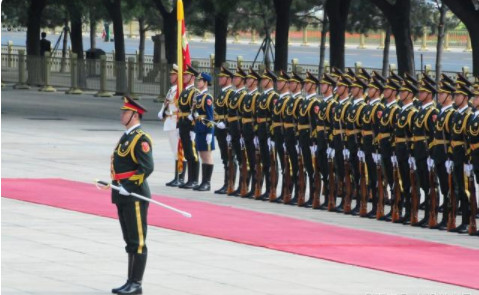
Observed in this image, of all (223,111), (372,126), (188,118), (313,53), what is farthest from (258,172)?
(313,53)

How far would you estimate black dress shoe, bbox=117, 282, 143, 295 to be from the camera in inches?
527

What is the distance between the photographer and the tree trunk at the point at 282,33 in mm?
41719

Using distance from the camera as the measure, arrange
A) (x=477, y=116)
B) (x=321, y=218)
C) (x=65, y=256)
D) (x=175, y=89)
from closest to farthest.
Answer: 1. (x=65, y=256)
2. (x=477, y=116)
3. (x=321, y=218)
4. (x=175, y=89)

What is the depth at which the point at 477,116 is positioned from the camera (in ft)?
59.9

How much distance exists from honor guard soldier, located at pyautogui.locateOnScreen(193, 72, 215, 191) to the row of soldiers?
0.38 feet

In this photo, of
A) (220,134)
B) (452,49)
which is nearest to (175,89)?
(220,134)

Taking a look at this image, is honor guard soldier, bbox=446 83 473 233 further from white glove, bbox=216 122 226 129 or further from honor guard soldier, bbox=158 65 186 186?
honor guard soldier, bbox=158 65 186 186

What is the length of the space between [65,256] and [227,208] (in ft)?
17.1

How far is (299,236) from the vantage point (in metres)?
17.8

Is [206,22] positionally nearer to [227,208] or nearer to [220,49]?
[220,49]

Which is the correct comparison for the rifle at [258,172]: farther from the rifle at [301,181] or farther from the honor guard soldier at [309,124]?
the honor guard soldier at [309,124]

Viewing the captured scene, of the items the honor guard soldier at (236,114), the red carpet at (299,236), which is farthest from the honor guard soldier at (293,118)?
the red carpet at (299,236)

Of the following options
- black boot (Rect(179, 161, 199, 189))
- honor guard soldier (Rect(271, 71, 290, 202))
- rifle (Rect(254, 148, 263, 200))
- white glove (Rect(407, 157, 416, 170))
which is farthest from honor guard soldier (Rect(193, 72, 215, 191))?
white glove (Rect(407, 157, 416, 170))

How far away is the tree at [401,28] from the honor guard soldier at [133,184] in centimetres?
2304
